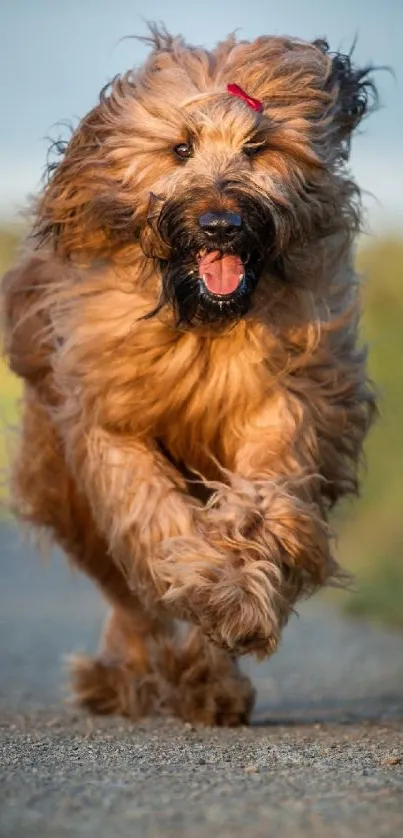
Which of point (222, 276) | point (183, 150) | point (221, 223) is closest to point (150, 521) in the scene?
point (222, 276)

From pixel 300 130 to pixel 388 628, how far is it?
379cm

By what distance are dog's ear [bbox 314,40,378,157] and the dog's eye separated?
0.51 meters

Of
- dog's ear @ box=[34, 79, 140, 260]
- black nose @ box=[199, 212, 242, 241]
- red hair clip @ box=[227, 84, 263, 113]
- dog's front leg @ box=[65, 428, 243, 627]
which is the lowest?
Answer: dog's front leg @ box=[65, 428, 243, 627]

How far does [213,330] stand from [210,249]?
343 mm

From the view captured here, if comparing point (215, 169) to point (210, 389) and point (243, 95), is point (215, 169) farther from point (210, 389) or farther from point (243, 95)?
point (210, 389)

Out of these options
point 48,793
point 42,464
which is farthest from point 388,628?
point 48,793

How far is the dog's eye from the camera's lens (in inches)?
186

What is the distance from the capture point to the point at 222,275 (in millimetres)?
4613

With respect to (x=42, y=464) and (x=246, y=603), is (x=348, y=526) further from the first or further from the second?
(x=246, y=603)

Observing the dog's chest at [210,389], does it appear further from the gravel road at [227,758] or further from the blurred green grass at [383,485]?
the blurred green grass at [383,485]

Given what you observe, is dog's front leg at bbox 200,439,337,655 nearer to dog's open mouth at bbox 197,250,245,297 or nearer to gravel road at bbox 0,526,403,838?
gravel road at bbox 0,526,403,838

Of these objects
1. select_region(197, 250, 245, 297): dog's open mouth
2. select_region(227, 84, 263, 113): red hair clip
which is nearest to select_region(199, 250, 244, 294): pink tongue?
select_region(197, 250, 245, 297): dog's open mouth

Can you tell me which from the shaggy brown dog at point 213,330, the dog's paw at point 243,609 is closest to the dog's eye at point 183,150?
the shaggy brown dog at point 213,330

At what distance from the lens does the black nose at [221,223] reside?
4.47 metres
